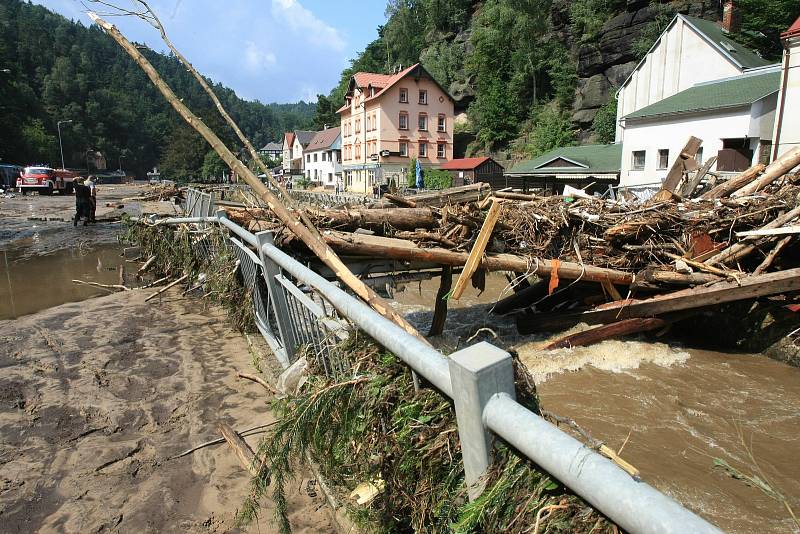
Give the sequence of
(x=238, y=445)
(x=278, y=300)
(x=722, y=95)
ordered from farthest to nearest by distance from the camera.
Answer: (x=722, y=95), (x=278, y=300), (x=238, y=445)

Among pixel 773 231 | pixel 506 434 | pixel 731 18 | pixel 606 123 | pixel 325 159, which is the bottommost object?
pixel 506 434

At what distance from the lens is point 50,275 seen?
10328 millimetres

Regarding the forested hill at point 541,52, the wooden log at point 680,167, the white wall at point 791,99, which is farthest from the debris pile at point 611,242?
the forested hill at point 541,52

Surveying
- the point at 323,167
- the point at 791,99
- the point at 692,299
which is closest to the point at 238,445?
the point at 692,299

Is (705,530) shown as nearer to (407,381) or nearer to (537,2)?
(407,381)

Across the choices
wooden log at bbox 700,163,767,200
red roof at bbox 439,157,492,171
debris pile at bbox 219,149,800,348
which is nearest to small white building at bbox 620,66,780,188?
wooden log at bbox 700,163,767,200

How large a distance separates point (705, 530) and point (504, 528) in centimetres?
73

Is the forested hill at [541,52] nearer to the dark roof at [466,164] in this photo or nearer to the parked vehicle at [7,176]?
the dark roof at [466,164]

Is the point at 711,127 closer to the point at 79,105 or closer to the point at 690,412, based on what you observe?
the point at 690,412

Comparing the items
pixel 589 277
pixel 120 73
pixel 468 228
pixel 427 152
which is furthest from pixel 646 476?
pixel 120 73

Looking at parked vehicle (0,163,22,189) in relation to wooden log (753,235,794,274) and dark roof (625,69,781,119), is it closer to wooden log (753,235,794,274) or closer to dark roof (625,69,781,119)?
dark roof (625,69,781,119)

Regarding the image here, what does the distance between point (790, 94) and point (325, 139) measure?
58.7 meters

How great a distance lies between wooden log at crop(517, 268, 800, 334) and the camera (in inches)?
268

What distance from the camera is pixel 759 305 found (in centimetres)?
803
